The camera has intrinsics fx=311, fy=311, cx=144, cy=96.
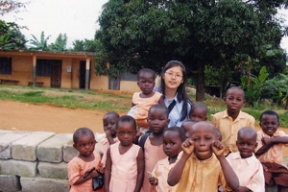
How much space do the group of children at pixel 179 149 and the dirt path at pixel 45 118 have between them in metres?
4.32

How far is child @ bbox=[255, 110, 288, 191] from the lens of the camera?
2.70 m

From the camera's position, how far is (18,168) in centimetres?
338

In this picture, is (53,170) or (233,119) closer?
(233,119)

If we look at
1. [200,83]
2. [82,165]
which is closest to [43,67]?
[200,83]

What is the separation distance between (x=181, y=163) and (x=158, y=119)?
2.13ft

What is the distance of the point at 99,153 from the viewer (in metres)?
3.20

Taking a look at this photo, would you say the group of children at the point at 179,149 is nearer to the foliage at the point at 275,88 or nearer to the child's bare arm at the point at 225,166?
the child's bare arm at the point at 225,166

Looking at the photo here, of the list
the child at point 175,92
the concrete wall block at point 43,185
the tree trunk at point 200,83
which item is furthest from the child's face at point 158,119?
the tree trunk at point 200,83

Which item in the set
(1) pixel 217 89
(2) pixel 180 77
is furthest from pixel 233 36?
(1) pixel 217 89

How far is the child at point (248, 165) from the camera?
2189 mm

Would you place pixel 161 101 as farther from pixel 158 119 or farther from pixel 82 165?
pixel 82 165

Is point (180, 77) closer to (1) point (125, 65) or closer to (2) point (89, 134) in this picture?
(2) point (89, 134)

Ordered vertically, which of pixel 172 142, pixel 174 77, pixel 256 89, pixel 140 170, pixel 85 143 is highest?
pixel 174 77

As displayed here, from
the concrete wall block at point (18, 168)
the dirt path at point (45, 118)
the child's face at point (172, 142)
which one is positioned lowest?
the dirt path at point (45, 118)
